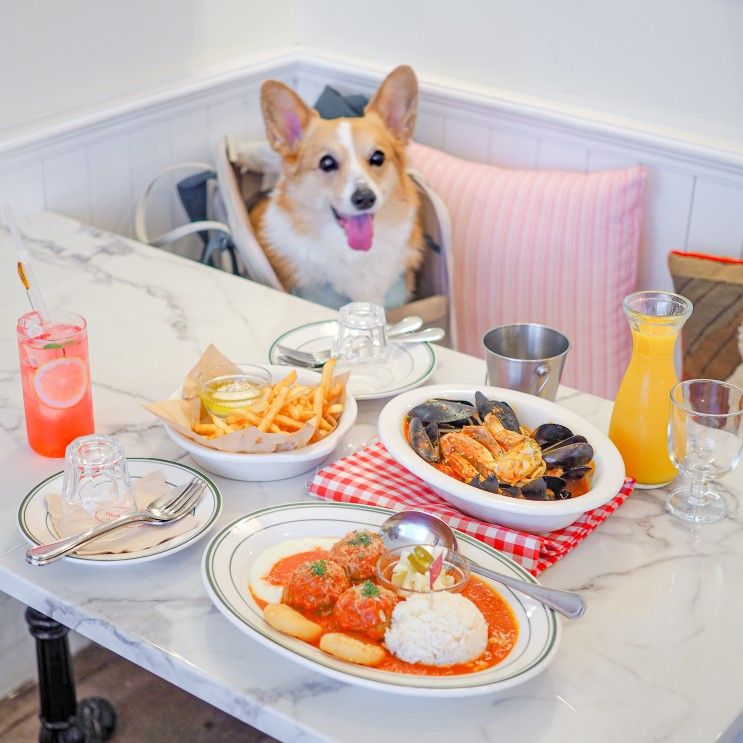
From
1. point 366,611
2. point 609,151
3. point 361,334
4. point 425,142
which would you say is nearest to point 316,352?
point 361,334

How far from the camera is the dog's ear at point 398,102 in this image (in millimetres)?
2143

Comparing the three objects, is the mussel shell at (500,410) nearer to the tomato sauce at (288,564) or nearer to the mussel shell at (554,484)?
the mussel shell at (554,484)

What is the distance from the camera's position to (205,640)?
996 mm

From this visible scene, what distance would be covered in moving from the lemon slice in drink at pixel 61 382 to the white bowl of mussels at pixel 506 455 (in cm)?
38

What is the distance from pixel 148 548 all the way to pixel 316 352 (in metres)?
0.52

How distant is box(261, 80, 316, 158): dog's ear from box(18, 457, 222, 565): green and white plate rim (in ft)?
3.53

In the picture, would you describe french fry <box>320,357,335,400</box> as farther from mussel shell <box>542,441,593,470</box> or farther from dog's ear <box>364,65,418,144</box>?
dog's ear <box>364,65,418,144</box>

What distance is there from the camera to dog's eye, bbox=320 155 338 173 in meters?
2.14

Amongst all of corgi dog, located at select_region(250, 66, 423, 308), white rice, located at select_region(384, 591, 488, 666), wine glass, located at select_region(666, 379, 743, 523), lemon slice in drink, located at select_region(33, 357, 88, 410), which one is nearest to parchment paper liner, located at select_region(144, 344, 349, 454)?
lemon slice in drink, located at select_region(33, 357, 88, 410)

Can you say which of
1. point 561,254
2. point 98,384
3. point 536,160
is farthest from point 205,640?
point 536,160

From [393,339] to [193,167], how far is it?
3.21ft

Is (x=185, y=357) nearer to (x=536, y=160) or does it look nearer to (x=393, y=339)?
(x=393, y=339)

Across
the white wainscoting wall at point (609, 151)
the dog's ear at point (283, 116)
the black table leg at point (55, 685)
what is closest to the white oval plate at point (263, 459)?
the black table leg at point (55, 685)

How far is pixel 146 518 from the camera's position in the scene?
3.67ft
